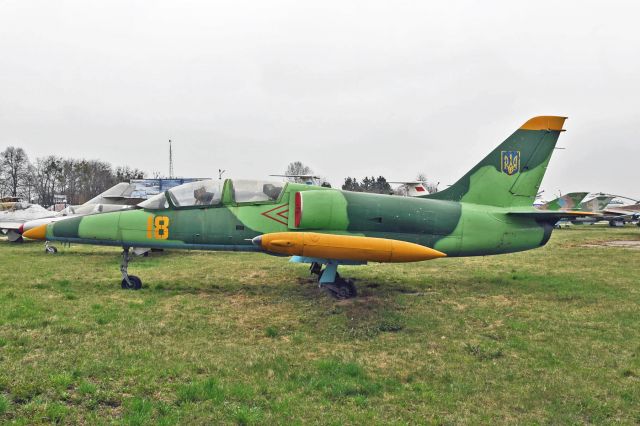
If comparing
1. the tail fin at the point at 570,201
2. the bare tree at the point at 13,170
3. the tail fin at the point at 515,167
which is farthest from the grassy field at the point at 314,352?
the bare tree at the point at 13,170

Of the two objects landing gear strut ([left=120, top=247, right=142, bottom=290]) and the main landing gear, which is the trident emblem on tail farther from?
landing gear strut ([left=120, top=247, right=142, bottom=290])

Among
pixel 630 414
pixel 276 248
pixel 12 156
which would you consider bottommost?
pixel 630 414

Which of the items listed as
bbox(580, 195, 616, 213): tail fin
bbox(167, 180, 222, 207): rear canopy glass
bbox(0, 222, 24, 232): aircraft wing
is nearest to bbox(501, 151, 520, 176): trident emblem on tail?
bbox(167, 180, 222, 207): rear canopy glass

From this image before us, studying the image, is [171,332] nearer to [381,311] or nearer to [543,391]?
[381,311]

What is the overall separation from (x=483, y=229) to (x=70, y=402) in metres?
8.27

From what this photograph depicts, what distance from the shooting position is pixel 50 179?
80.9 meters

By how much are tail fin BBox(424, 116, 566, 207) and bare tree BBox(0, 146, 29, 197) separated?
3471 inches

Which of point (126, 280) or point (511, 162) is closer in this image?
point (126, 280)

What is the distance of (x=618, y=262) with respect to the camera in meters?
13.2

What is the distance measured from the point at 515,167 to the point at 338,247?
18.5ft

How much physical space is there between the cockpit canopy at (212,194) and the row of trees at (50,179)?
83.2 m

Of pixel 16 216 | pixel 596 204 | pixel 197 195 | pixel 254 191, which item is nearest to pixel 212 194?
pixel 197 195

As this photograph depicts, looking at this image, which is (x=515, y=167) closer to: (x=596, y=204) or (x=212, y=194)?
(x=212, y=194)

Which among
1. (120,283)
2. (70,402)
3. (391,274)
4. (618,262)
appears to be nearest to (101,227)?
(120,283)
